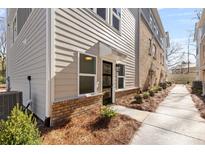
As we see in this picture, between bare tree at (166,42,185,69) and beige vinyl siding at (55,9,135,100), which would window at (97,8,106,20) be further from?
bare tree at (166,42,185,69)

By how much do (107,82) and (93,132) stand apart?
4131 millimetres

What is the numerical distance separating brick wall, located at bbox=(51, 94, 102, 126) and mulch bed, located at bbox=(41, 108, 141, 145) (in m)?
0.20

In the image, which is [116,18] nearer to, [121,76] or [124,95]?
[121,76]

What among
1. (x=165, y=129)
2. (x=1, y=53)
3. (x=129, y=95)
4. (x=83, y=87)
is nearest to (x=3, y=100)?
(x=83, y=87)

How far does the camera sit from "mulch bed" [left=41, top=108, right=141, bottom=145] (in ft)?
13.7

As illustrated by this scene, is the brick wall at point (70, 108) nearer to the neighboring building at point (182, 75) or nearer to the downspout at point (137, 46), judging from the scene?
the downspout at point (137, 46)

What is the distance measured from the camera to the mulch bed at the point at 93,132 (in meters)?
4.17

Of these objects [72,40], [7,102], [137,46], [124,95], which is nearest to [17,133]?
[7,102]

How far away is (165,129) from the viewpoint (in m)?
5.10

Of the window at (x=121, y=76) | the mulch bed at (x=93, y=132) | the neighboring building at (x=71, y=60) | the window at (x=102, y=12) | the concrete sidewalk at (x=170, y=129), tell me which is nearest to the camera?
the mulch bed at (x=93, y=132)

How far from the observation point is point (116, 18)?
9203 millimetres

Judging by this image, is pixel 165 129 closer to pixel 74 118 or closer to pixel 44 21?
pixel 74 118

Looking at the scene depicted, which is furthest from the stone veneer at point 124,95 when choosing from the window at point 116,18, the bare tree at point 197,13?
the bare tree at point 197,13

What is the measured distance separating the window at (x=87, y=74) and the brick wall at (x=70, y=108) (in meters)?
0.30
